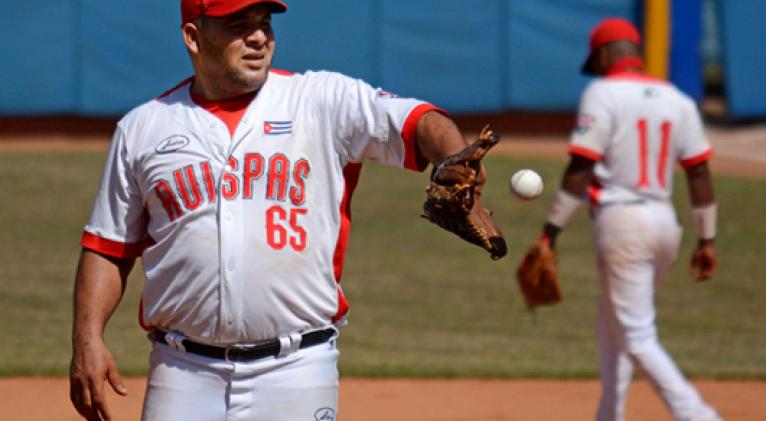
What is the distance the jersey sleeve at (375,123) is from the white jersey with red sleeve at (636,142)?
8.65 feet

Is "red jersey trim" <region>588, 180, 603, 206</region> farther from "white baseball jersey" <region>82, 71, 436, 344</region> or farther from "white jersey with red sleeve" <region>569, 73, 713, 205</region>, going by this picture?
"white baseball jersey" <region>82, 71, 436, 344</region>

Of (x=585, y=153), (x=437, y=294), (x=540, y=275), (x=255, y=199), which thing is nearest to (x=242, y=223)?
(x=255, y=199)

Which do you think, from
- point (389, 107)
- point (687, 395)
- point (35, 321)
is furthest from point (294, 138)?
point (35, 321)

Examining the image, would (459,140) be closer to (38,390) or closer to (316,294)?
(316,294)

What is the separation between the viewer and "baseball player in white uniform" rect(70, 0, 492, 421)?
3.63m

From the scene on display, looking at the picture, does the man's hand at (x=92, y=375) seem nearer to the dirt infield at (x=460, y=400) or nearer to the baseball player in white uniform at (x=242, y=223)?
the baseball player in white uniform at (x=242, y=223)

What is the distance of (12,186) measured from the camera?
14.6 metres

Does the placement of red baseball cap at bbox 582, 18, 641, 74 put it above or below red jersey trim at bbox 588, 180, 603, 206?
above

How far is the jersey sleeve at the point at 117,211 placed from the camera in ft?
12.3

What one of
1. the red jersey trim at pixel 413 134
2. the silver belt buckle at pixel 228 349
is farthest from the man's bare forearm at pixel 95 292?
the red jersey trim at pixel 413 134

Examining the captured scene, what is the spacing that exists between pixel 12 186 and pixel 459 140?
12.1 metres

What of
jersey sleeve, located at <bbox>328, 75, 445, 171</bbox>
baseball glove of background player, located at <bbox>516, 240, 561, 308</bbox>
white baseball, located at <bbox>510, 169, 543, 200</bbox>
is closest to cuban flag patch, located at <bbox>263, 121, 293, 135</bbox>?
jersey sleeve, located at <bbox>328, 75, 445, 171</bbox>

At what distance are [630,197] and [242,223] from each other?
2947 mm

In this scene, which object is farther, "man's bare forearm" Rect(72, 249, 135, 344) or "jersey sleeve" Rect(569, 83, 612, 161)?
"jersey sleeve" Rect(569, 83, 612, 161)
